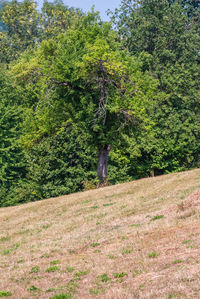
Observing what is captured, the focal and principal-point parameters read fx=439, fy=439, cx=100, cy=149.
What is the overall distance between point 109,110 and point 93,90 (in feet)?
7.19

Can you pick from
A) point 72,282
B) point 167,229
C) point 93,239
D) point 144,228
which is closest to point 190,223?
point 167,229

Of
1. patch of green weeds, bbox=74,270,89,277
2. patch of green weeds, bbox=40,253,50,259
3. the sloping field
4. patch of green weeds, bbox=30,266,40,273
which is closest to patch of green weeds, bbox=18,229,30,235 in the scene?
the sloping field

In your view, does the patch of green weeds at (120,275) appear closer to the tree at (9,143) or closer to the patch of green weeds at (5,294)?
the patch of green weeds at (5,294)

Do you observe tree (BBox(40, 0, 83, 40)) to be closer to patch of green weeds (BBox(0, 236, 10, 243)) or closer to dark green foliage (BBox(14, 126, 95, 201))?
dark green foliage (BBox(14, 126, 95, 201))

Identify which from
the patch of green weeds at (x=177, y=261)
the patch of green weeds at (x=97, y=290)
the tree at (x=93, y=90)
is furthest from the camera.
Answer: the tree at (x=93, y=90)

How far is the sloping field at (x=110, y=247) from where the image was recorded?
12328mm

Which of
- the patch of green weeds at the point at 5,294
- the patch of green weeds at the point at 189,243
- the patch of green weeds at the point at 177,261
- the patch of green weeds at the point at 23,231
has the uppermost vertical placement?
the patch of green weeds at the point at 23,231

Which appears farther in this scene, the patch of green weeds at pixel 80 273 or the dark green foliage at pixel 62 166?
the dark green foliage at pixel 62 166

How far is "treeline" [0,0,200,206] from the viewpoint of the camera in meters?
37.2

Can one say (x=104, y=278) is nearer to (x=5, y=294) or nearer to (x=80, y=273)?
(x=80, y=273)

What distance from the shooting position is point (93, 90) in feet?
119

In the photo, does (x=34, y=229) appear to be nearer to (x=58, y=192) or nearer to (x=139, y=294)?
(x=139, y=294)

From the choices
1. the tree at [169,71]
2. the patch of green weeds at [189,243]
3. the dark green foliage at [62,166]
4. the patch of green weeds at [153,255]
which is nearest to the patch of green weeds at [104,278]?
the patch of green weeds at [153,255]

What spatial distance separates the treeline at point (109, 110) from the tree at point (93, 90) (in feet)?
0.34
